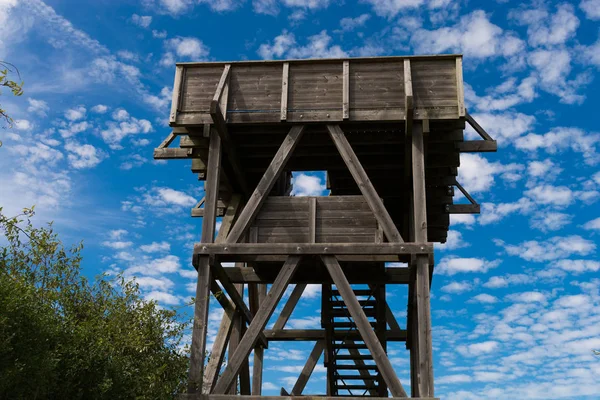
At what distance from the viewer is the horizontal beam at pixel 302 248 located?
518 inches

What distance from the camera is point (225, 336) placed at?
51.1ft

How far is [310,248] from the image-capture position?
13406 mm

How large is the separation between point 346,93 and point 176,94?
373cm

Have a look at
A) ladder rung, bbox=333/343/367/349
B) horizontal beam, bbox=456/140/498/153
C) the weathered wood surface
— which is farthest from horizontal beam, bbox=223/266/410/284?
the weathered wood surface

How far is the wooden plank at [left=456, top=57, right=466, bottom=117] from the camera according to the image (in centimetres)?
1378

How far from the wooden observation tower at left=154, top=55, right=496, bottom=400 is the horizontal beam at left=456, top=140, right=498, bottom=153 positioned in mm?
22

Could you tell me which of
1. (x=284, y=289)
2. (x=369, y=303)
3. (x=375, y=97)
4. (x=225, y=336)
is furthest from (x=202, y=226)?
(x=369, y=303)

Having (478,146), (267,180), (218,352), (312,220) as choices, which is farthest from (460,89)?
(218,352)

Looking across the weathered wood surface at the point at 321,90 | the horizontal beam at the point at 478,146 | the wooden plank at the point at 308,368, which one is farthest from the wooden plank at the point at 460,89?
the wooden plank at the point at 308,368

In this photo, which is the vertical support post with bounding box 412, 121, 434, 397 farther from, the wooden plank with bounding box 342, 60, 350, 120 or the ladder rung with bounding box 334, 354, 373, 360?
the ladder rung with bounding box 334, 354, 373, 360

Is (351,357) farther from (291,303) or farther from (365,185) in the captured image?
(365,185)

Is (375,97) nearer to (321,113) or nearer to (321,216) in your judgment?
(321,113)

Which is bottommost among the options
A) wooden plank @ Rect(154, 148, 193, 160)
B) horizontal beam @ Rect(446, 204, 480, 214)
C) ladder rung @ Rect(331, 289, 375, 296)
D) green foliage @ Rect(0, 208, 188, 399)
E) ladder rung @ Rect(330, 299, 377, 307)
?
green foliage @ Rect(0, 208, 188, 399)

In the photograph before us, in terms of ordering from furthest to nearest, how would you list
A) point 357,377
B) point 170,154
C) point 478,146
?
point 357,377
point 170,154
point 478,146
